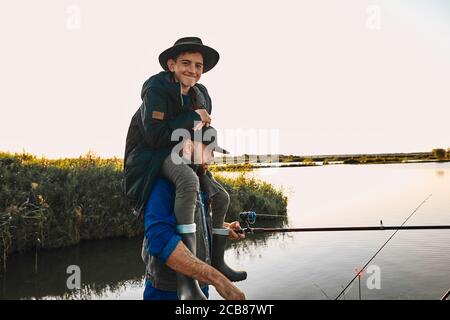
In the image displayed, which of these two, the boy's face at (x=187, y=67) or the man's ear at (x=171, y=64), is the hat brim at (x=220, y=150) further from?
the man's ear at (x=171, y=64)

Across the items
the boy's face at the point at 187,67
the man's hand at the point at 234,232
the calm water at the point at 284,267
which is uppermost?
the boy's face at the point at 187,67

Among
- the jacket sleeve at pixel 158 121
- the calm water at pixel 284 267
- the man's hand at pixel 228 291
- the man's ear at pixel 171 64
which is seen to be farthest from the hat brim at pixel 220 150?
the calm water at pixel 284 267

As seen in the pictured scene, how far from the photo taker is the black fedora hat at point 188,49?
206 cm

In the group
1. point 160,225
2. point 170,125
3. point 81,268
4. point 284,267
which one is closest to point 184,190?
point 160,225

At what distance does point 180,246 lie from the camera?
175 cm

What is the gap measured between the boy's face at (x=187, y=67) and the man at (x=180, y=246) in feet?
1.04

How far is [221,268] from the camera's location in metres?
2.41

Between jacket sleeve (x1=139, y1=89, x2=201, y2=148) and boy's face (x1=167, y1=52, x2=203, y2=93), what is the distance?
0.24 meters

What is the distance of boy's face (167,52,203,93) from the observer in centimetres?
209

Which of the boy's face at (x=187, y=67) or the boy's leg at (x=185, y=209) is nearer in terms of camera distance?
the boy's leg at (x=185, y=209)

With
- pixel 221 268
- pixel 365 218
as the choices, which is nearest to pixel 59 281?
pixel 221 268

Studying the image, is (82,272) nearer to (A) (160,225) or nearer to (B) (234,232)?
(B) (234,232)

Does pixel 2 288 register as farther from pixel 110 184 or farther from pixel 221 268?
pixel 221 268
